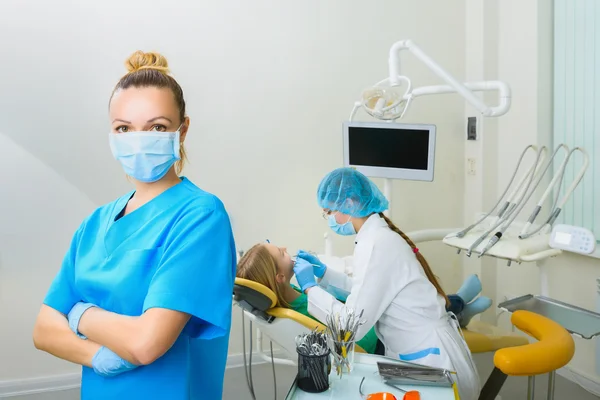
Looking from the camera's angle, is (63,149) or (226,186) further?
(226,186)

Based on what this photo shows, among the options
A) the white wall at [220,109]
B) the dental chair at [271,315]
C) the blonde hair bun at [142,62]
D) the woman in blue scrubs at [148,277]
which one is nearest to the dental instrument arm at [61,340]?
the woman in blue scrubs at [148,277]

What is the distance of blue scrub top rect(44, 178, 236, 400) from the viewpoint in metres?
1.05

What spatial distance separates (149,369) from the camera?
3.63 feet

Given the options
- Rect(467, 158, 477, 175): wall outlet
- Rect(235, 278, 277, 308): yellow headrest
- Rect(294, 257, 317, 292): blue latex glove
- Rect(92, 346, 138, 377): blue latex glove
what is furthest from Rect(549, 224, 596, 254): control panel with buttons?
Rect(92, 346, 138, 377): blue latex glove

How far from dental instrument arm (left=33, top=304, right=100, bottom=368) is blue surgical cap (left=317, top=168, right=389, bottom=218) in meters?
1.00

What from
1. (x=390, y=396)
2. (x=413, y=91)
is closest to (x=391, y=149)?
(x=413, y=91)

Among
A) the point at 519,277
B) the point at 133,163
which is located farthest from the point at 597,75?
the point at 133,163

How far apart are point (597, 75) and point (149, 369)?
2349 mm

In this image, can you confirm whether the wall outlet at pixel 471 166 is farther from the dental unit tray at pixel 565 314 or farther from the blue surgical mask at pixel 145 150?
the blue surgical mask at pixel 145 150

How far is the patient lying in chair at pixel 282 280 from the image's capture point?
2.03 metres

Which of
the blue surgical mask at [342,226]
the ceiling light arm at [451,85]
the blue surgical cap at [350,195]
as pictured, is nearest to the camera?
the blue surgical cap at [350,195]

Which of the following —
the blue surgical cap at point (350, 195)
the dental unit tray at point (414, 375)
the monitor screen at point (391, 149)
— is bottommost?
the dental unit tray at point (414, 375)

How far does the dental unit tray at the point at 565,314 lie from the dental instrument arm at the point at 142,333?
134 centimetres

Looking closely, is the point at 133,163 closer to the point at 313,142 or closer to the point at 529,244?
the point at 529,244
